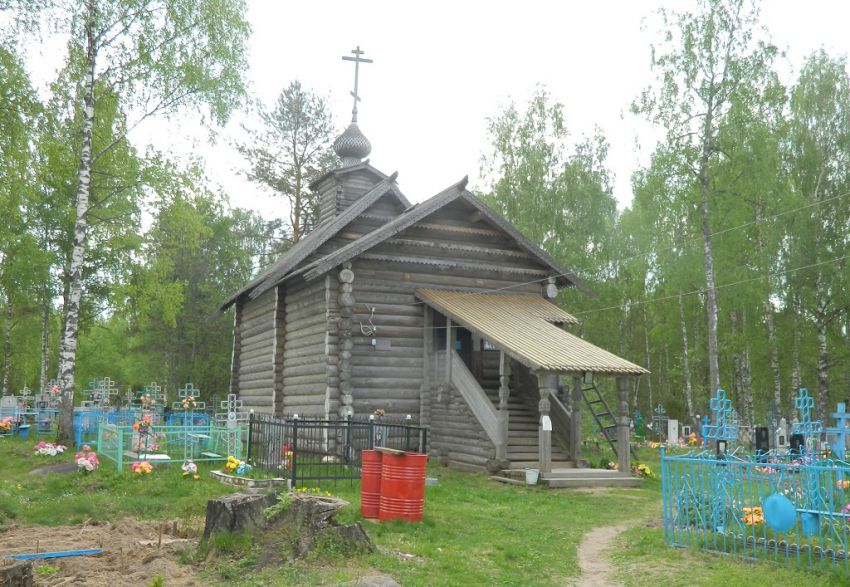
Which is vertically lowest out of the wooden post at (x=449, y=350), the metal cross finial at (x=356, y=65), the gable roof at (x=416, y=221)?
the wooden post at (x=449, y=350)

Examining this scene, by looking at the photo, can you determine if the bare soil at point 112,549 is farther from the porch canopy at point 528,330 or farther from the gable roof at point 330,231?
the gable roof at point 330,231

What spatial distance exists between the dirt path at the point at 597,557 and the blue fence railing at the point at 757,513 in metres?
0.97

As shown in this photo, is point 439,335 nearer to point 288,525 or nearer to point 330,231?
point 330,231

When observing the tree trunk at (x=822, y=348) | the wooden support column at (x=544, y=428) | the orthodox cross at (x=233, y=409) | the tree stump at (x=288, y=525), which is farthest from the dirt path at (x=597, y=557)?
the tree trunk at (x=822, y=348)

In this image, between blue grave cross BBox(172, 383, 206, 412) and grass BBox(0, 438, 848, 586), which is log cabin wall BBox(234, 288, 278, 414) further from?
grass BBox(0, 438, 848, 586)

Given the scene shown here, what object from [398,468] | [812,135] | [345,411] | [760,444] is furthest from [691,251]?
[398,468]

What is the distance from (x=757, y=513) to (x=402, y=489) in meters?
4.53

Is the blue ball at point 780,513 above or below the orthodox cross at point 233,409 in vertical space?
below

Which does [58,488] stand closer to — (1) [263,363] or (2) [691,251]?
(1) [263,363]

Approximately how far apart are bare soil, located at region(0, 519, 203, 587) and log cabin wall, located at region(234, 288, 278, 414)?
12.8 m

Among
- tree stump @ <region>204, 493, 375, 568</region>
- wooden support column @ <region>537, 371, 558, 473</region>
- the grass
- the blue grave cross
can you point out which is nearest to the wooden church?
wooden support column @ <region>537, 371, 558, 473</region>

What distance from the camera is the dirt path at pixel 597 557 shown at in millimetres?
8531

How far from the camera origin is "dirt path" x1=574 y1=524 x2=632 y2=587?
8531 millimetres

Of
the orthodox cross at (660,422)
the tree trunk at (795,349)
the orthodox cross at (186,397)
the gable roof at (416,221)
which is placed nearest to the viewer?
the gable roof at (416,221)
